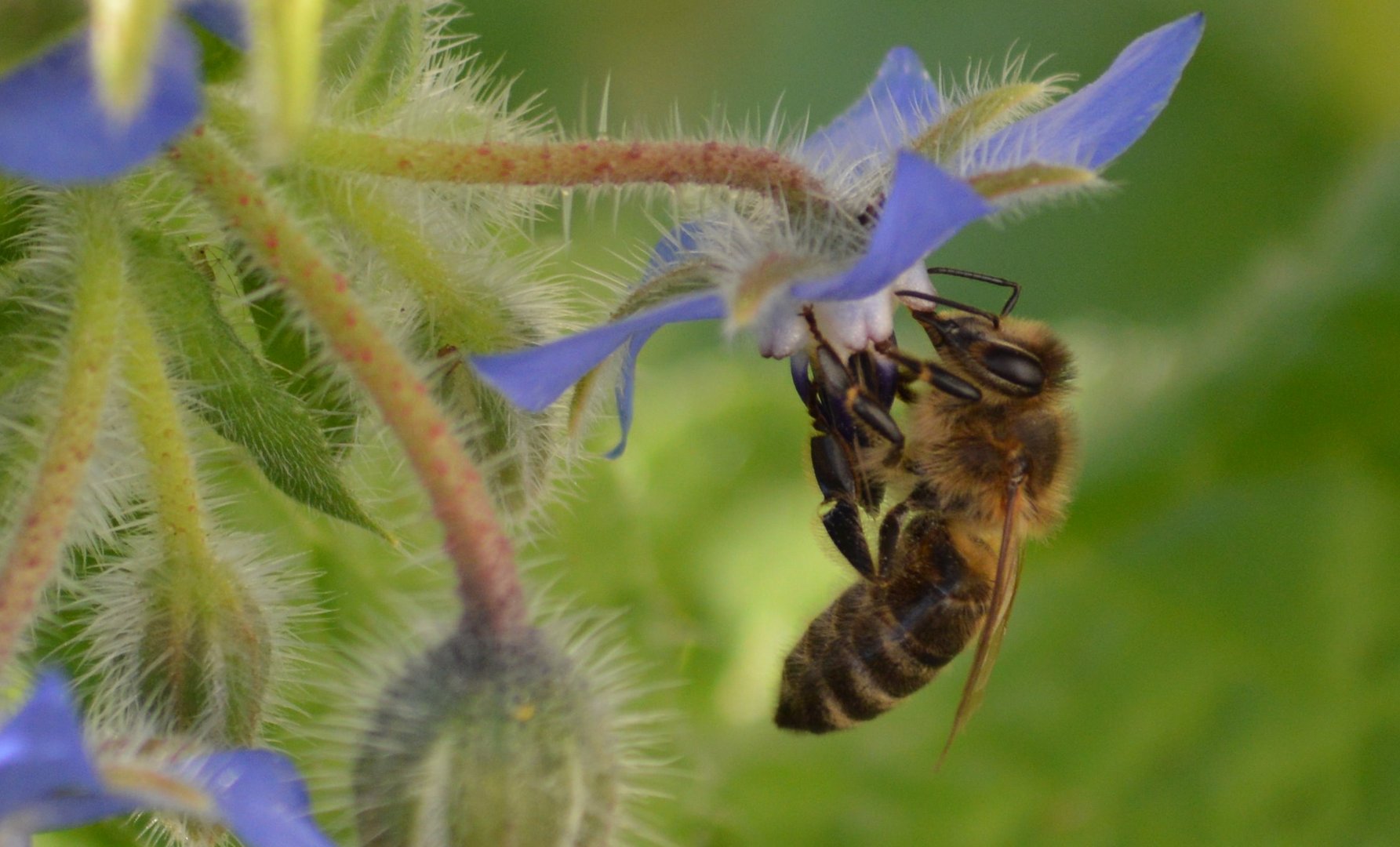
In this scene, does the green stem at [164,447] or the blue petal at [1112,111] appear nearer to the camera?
the green stem at [164,447]

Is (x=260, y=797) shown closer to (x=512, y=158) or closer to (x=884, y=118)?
(x=512, y=158)

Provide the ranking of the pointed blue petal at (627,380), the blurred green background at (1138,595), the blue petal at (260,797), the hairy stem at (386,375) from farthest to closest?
1. the blurred green background at (1138,595)
2. the pointed blue petal at (627,380)
3. the hairy stem at (386,375)
4. the blue petal at (260,797)

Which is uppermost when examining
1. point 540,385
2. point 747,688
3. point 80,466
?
point 747,688

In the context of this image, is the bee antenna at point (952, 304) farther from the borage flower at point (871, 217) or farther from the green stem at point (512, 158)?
the green stem at point (512, 158)

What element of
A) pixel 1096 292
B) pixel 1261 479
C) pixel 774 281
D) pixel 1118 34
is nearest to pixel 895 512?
pixel 774 281

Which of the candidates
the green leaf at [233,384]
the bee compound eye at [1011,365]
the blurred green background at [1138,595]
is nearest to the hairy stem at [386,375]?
the green leaf at [233,384]

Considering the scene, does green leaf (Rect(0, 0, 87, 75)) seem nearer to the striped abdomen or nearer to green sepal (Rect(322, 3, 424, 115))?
green sepal (Rect(322, 3, 424, 115))

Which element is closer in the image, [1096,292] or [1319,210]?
[1319,210]

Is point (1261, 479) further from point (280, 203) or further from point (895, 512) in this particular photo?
point (280, 203)
